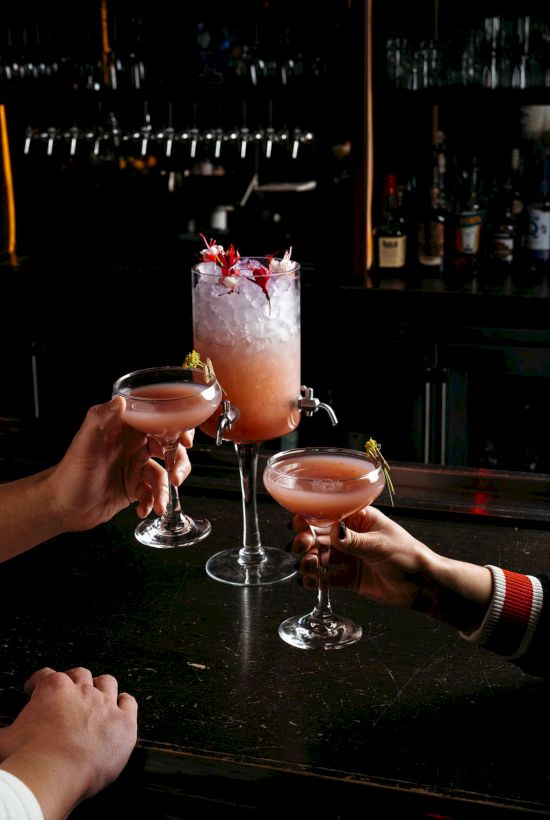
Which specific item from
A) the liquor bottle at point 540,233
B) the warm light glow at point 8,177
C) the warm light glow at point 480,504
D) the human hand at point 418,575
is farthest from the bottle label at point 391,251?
the human hand at point 418,575

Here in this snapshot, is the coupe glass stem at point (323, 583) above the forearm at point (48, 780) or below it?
above

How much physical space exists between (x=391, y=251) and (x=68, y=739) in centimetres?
277

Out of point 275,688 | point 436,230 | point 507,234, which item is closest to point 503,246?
point 507,234

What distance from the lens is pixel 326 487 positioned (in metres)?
1.22

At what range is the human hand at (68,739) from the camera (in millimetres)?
1003

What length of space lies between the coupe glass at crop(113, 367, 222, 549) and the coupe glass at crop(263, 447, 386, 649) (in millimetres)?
176

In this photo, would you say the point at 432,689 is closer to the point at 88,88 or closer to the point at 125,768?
the point at 125,768

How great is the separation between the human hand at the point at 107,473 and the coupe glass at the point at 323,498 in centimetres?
26

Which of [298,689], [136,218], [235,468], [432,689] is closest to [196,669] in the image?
[298,689]

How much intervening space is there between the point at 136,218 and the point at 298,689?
11.0 ft

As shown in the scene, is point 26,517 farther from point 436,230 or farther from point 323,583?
point 436,230

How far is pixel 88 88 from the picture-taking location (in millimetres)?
4027

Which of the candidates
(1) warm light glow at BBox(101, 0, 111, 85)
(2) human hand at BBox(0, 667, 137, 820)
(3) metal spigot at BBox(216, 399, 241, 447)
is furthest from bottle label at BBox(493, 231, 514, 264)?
(2) human hand at BBox(0, 667, 137, 820)

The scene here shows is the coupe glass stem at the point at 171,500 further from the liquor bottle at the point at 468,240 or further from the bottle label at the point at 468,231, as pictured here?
the bottle label at the point at 468,231
